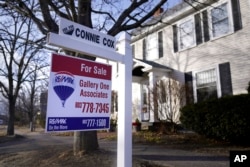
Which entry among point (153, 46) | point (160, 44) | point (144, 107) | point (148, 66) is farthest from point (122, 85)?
point (153, 46)

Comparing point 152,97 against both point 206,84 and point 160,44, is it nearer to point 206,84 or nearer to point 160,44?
point 206,84

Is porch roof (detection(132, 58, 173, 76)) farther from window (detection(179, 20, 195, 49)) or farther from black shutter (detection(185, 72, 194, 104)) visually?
window (detection(179, 20, 195, 49))

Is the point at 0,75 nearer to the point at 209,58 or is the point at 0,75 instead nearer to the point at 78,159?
the point at 209,58

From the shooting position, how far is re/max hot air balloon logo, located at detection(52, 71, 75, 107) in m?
3.44

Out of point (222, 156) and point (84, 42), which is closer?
point (84, 42)

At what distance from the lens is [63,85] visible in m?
3.49

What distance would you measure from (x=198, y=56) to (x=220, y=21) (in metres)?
2.12

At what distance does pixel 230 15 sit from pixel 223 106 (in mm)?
6093

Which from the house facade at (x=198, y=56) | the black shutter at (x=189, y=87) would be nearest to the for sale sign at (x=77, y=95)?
the house facade at (x=198, y=56)

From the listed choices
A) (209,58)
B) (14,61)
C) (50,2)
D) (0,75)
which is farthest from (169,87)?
(0,75)

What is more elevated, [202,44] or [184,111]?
[202,44]

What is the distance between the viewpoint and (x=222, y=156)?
7832 mm

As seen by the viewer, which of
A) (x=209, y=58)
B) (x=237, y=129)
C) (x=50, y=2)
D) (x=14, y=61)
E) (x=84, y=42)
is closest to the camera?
(x=84, y=42)

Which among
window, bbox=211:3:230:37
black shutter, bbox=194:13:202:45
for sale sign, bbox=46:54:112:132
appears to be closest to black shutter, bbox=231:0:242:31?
window, bbox=211:3:230:37
